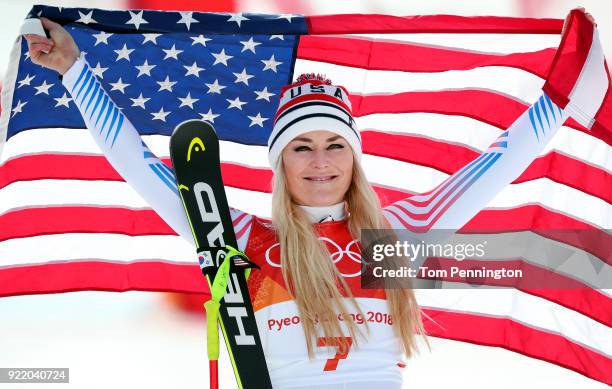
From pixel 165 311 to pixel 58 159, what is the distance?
1.94 metres

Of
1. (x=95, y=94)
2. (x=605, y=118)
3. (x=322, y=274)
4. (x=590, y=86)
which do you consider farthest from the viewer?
(x=605, y=118)

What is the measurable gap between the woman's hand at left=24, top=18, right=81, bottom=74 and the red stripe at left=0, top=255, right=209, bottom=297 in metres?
1.02

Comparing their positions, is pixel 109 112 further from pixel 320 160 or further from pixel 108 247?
pixel 108 247

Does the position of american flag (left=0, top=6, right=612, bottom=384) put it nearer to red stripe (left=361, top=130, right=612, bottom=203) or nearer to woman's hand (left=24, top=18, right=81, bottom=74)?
red stripe (left=361, top=130, right=612, bottom=203)

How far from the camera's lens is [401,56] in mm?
3566

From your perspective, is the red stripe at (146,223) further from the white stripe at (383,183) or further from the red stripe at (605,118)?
the red stripe at (605,118)

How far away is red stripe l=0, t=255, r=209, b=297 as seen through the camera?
141 inches

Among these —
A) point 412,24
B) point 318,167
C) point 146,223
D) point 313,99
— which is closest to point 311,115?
point 313,99

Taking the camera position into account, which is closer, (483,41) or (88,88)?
(88,88)

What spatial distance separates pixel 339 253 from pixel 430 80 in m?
1.13

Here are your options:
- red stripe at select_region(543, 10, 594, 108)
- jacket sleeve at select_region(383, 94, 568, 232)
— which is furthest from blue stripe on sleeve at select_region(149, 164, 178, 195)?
red stripe at select_region(543, 10, 594, 108)

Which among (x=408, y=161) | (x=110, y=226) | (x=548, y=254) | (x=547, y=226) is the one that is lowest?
(x=548, y=254)

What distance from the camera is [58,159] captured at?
11.8ft

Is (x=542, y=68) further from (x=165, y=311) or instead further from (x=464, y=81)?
(x=165, y=311)
